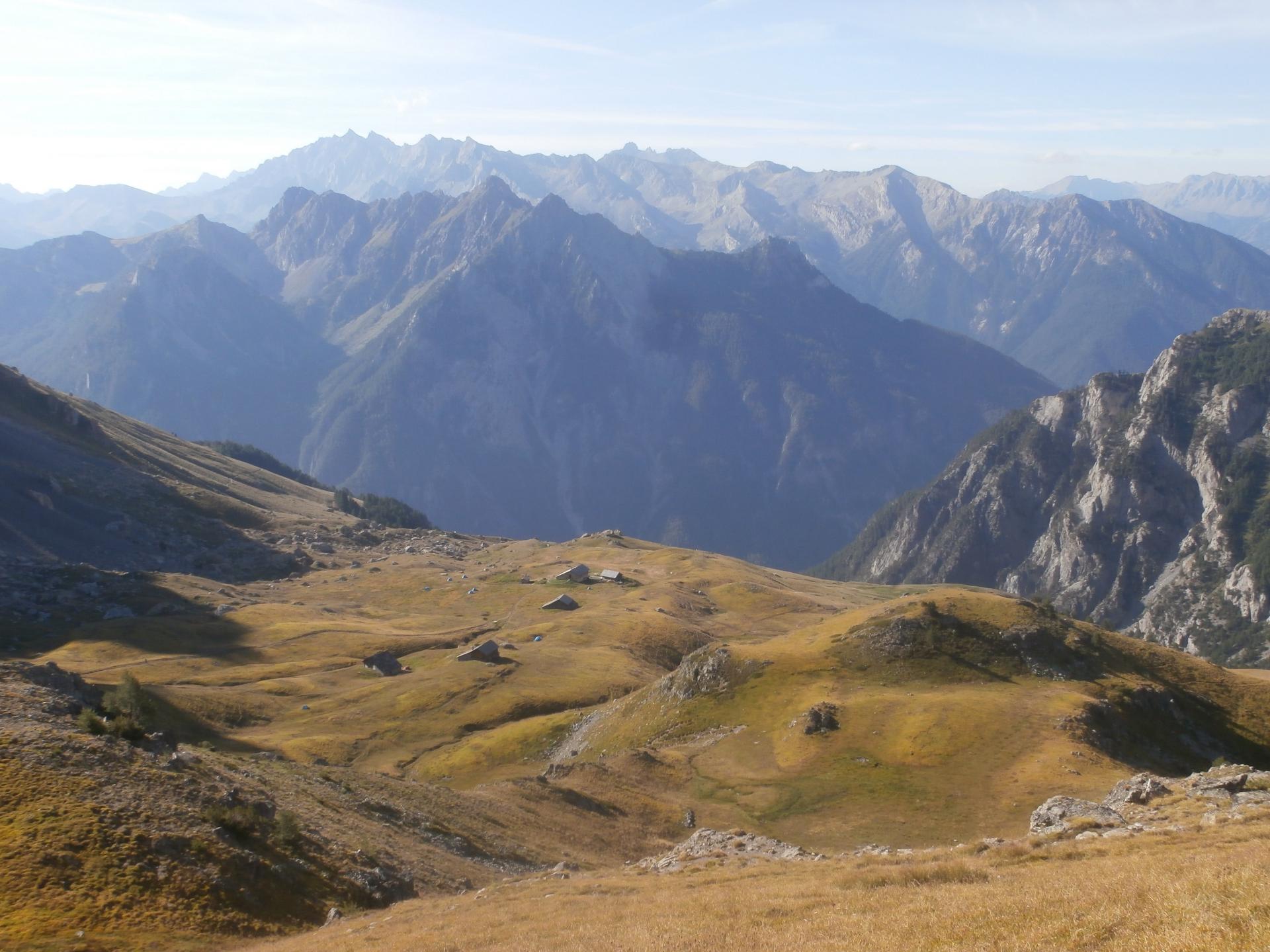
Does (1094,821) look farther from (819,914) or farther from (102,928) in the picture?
(102,928)

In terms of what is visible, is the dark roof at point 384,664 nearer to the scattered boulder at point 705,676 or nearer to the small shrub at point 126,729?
the scattered boulder at point 705,676

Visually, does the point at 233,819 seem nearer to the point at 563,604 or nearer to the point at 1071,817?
the point at 1071,817

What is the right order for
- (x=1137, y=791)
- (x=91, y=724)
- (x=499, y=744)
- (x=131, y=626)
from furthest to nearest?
(x=131, y=626) → (x=499, y=744) → (x=1137, y=791) → (x=91, y=724)

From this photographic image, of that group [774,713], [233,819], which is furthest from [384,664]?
[233,819]

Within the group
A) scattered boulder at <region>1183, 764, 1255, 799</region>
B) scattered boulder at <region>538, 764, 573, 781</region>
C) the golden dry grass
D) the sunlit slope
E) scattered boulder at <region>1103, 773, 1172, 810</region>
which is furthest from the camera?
scattered boulder at <region>538, 764, 573, 781</region>

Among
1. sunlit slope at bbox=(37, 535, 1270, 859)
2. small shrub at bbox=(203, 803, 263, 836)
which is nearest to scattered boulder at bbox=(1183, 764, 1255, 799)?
sunlit slope at bbox=(37, 535, 1270, 859)

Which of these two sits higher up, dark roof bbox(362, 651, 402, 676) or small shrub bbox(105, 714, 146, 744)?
small shrub bbox(105, 714, 146, 744)

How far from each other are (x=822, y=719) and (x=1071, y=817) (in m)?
34.7

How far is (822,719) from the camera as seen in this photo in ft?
297

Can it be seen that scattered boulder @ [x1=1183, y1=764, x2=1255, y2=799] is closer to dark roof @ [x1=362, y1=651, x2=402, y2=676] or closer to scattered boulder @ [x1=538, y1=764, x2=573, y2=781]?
scattered boulder @ [x1=538, y1=764, x2=573, y2=781]

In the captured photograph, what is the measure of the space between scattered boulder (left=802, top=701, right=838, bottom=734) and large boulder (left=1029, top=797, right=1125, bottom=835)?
29477 millimetres

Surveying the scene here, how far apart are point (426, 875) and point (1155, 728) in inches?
2713

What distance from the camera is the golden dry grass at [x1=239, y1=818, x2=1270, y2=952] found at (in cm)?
2523

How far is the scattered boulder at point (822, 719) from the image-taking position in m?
89.7
